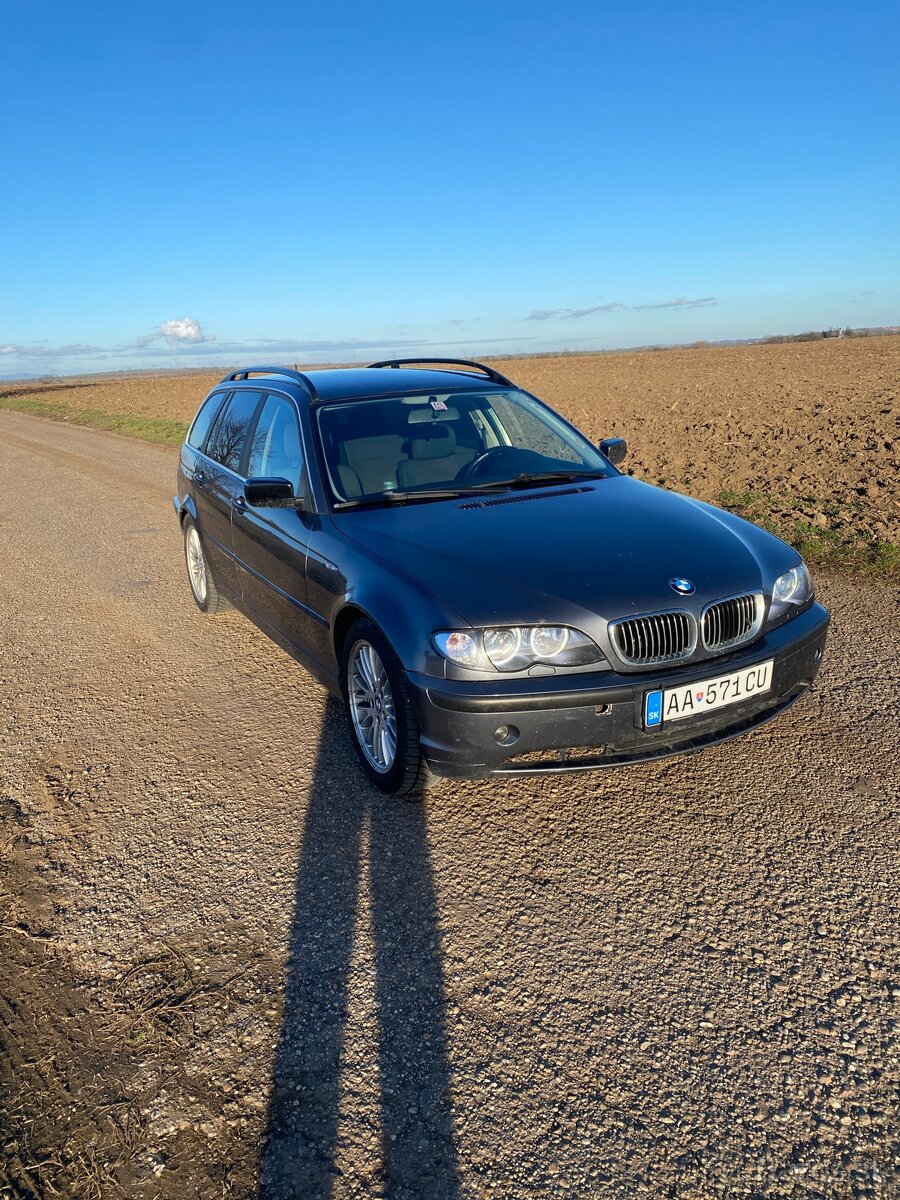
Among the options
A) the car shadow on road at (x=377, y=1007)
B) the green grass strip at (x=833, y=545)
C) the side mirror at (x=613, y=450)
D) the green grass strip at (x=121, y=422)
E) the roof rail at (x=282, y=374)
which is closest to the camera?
the car shadow on road at (x=377, y=1007)

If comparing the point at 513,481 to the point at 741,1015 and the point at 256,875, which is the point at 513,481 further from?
the point at 741,1015

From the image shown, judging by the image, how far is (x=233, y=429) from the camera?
5.47 metres

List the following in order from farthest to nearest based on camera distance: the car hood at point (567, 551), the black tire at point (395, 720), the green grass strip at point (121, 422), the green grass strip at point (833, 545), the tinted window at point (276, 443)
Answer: the green grass strip at point (121, 422) → the green grass strip at point (833, 545) → the tinted window at point (276, 443) → the black tire at point (395, 720) → the car hood at point (567, 551)

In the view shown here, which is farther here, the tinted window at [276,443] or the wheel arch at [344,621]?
the tinted window at [276,443]

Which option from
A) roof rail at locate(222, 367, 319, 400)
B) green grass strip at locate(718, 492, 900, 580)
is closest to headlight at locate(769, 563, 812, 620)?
roof rail at locate(222, 367, 319, 400)

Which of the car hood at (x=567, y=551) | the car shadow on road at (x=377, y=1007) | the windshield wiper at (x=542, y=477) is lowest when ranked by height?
the car shadow on road at (x=377, y=1007)

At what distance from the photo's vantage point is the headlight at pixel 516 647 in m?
3.02

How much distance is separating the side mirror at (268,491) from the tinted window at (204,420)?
213cm

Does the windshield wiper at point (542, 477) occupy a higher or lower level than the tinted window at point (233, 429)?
lower

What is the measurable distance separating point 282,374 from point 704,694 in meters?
3.35

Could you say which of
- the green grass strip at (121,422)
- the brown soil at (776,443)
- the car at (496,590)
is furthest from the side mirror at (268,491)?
the green grass strip at (121,422)

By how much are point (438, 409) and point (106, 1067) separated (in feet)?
11.3

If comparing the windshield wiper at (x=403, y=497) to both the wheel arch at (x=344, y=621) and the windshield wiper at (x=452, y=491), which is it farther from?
the wheel arch at (x=344, y=621)

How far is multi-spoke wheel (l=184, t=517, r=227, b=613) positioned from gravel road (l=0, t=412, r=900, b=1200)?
1654mm
